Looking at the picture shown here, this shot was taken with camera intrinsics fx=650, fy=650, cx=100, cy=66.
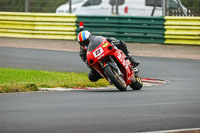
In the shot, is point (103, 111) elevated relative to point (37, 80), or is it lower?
elevated

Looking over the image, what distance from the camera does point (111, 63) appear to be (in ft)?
41.0

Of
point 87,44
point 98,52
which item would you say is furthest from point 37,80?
point 98,52

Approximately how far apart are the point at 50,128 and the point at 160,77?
→ 29.2 ft

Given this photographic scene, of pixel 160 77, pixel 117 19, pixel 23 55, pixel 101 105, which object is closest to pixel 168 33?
pixel 117 19

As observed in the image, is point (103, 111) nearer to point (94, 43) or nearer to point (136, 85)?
point (94, 43)

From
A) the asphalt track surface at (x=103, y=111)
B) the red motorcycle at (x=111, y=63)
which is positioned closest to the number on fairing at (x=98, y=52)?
the red motorcycle at (x=111, y=63)

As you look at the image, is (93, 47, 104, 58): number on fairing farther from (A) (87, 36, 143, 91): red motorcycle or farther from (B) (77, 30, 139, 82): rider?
(B) (77, 30, 139, 82): rider

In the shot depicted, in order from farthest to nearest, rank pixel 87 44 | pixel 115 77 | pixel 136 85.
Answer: pixel 136 85
pixel 87 44
pixel 115 77

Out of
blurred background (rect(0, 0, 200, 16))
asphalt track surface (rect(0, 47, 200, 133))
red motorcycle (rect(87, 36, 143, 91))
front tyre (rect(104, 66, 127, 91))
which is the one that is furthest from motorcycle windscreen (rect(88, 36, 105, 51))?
blurred background (rect(0, 0, 200, 16))

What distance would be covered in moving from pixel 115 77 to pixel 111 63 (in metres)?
0.33

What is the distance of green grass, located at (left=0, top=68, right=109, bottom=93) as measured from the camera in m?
12.5

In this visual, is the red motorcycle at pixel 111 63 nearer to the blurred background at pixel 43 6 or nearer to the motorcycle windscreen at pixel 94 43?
the motorcycle windscreen at pixel 94 43

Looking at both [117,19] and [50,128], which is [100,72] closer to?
[50,128]

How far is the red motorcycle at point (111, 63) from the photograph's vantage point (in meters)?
12.4
